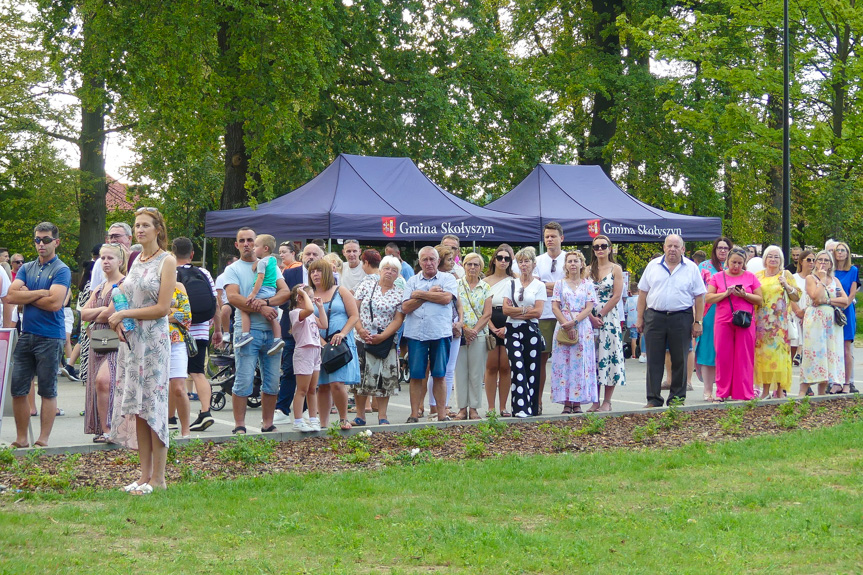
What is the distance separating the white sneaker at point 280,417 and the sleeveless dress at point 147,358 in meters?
3.79

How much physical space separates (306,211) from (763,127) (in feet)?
48.8

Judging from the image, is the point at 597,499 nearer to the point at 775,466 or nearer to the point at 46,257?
the point at 775,466

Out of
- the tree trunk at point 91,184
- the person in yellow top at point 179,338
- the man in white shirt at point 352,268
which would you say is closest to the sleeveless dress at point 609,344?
the man in white shirt at point 352,268

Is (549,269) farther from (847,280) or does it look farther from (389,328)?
(847,280)

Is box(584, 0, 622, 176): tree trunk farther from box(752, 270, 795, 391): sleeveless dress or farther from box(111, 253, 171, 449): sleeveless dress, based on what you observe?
box(111, 253, 171, 449): sleeveless dress

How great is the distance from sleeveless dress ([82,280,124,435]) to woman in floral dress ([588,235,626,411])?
17.0ft

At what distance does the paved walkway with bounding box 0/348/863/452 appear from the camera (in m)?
9.57

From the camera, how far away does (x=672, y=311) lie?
11.6m

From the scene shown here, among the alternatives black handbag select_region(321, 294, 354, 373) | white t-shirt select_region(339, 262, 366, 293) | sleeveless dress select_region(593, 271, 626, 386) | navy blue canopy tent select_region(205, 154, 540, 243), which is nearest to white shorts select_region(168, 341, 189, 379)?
black handbag select_region(321, 294, 354, 373)

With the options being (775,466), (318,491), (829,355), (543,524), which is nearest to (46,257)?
(318,491)

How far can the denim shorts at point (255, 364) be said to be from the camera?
9.38 meters

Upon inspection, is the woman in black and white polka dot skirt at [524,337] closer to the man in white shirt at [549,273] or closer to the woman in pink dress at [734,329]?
the man in white shirt at [549,273]

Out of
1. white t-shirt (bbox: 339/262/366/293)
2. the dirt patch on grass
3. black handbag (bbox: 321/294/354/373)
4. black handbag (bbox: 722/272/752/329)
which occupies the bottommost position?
the dirt patch on grass

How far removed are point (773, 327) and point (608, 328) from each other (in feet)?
7.46
